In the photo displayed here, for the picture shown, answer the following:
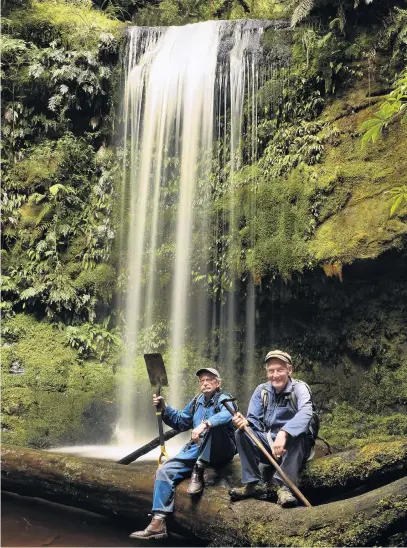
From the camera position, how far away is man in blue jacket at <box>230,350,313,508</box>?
4226 millimetres

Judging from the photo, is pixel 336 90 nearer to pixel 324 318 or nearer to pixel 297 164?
pixel 297 164

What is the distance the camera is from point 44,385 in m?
10.1

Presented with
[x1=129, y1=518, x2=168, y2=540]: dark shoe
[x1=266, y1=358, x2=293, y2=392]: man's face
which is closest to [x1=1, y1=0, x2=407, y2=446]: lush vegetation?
[x1=266, y1=358, x2=293, y2=392]: man's face

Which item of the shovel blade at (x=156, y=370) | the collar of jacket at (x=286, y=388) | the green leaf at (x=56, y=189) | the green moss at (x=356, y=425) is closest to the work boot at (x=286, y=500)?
the collar of jacket at (x=286, y=388)

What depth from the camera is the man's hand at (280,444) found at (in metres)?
4.12

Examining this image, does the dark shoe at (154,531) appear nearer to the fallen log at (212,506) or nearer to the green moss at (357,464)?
the fallen log at (212,506)

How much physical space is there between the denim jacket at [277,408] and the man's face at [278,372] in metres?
0.06

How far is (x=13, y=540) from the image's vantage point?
4.68 meters

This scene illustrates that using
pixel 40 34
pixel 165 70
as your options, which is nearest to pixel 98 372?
pixel 165 70

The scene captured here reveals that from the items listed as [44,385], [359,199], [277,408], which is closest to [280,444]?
[277,408]

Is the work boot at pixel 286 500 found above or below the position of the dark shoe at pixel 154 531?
above

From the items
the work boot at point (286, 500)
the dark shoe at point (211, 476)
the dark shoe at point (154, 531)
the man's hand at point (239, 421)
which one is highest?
the man's hand at point (239, 421)

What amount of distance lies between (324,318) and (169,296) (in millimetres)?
2958

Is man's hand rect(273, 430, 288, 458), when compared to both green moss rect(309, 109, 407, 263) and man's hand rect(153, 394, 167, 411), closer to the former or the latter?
man's hand rect(153, 394, 167, 411)
